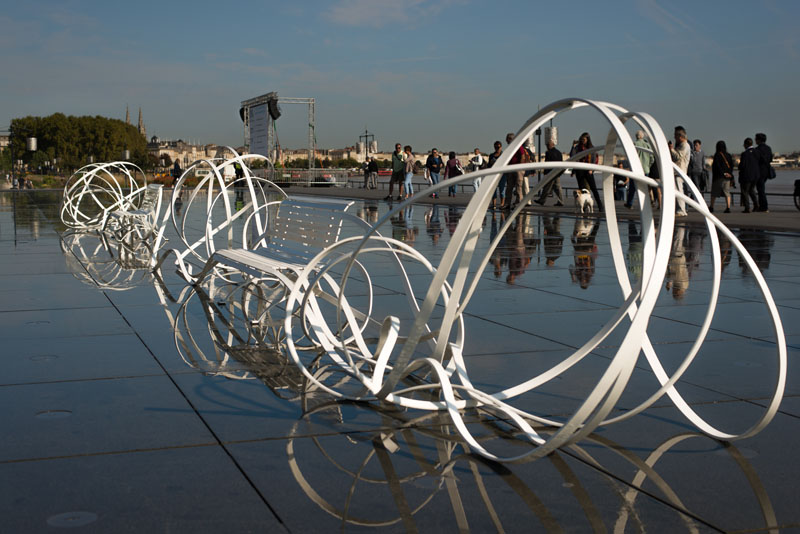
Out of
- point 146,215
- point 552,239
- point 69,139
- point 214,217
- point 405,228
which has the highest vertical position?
point 69,139

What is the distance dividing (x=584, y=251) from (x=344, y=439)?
8.75 metres

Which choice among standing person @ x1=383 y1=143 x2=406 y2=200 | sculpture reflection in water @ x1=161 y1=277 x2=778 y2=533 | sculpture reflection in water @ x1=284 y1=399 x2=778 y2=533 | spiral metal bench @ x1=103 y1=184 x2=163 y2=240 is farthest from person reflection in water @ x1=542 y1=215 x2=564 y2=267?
standing person @ x1=383 y1=143 x2=406 y2=200

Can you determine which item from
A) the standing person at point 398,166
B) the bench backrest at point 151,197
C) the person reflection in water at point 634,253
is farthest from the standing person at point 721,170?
the bench backrest at point 151,197

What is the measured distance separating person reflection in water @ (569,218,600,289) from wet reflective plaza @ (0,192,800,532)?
199 cm

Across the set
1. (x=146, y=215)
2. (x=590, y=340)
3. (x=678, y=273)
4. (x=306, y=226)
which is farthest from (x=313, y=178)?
(x=590, y=340)

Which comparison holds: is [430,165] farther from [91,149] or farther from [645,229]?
[91,149]

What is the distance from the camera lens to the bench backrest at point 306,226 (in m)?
6.54

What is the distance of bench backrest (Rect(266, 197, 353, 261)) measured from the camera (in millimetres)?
6535

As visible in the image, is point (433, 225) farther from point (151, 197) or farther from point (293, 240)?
point (293, 240)

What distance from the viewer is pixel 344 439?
3910mm

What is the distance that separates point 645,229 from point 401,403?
54.8 inches

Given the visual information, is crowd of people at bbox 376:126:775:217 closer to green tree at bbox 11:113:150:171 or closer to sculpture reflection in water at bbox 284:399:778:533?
sculpture reflection in water at bbox 284:399:778:533

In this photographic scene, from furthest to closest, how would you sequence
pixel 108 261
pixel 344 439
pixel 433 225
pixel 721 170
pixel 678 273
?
pixel 721 170, pixel 433 225, pixel 108 261, pixel 678 273, pixel 344 439

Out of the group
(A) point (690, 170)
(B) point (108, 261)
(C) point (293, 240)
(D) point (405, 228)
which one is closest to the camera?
(C) point (293, 240)
